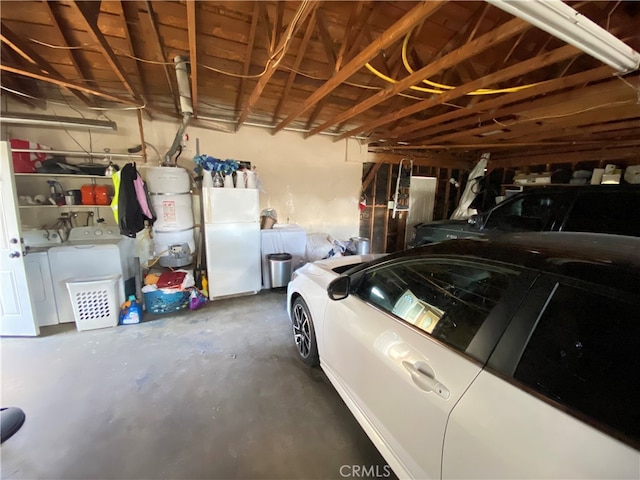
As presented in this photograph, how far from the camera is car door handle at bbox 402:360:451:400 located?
88 centimetres

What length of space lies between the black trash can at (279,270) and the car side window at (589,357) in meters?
3.20

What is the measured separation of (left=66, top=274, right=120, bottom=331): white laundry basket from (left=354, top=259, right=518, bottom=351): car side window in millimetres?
2784

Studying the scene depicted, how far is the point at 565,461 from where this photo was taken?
0.62 meters

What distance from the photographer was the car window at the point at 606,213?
8.11ft

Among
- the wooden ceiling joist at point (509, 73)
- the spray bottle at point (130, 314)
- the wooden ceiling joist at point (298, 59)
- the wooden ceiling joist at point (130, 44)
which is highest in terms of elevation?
the wooden ceiling joist at point (130, 44)

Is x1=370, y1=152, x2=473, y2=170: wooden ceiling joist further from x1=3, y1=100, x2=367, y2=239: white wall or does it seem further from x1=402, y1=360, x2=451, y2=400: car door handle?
x1=402, y1=360, x2=451, y2=400: car door handle

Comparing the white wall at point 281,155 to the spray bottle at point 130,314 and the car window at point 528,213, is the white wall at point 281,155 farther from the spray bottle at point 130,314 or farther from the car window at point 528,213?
the car window at point 528,213

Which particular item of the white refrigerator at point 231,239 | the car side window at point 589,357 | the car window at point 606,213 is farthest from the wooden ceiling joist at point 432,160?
the car side window at point 589,357

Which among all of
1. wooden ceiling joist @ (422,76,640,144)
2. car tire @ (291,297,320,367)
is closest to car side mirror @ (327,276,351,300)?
car tire @ (291,297,320,367)

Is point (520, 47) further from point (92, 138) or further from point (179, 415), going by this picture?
point (92, 138)

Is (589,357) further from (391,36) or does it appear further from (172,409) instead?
(172,409)

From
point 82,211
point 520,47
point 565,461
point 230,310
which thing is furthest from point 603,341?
point 82,211

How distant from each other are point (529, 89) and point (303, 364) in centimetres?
306

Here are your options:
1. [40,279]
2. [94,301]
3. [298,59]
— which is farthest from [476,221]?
[40,279]
